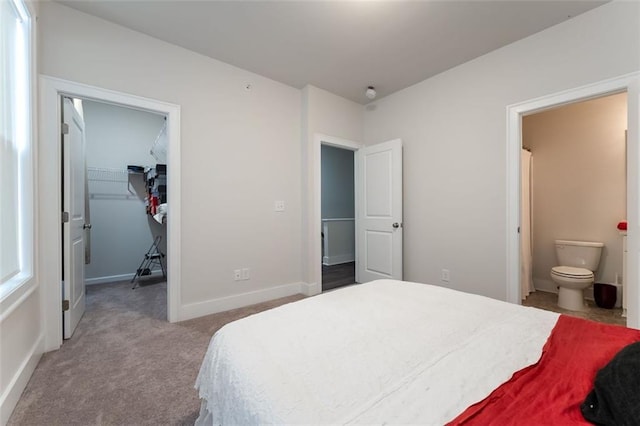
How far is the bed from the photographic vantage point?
0.64 m

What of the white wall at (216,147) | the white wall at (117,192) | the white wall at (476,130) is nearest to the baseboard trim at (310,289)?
the white wall at (216,147)

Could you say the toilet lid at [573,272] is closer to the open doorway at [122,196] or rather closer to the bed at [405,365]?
the bed at [405,365]

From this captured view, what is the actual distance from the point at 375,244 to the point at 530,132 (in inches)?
100

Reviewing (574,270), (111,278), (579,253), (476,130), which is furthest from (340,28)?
(111,278)

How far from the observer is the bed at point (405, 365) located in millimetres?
643

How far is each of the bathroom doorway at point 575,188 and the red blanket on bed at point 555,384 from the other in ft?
7.83

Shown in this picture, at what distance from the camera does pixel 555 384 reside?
28.7 inches

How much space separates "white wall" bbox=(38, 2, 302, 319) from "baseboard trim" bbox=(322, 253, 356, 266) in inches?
78.6

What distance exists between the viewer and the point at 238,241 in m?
2.95

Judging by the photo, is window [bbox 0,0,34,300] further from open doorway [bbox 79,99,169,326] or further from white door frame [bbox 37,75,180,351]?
open doorway [bbox 79,99,169,326]

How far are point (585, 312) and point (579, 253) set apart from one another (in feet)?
2.30

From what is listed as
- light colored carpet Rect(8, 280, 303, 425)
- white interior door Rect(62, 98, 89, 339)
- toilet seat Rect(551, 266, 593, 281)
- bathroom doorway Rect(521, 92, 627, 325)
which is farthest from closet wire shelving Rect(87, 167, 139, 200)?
toilet seat Rect(551, 266, 593, 281)

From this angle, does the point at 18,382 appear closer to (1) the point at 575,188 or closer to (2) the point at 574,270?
(2) the point at 574,270

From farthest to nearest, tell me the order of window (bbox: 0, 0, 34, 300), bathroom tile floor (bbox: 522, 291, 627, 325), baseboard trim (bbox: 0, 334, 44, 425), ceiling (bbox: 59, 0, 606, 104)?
bathroom tile floor (bbox: 522, 291, 627, 325) → ceiling (bbox: 59, 0, 606, 104) → window (bbox: 0, 0, 34, 300) → baseboard trim (bbox: 0, 334, 44, 425)
